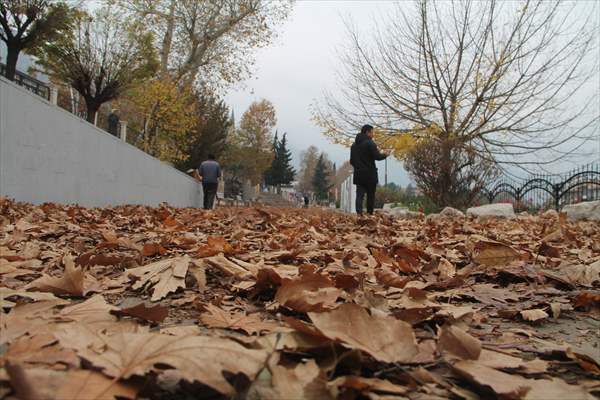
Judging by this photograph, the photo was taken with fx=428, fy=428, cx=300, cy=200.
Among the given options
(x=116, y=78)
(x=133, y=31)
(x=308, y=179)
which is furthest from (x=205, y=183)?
(x=308, y=179)

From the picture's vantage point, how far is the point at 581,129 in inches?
613

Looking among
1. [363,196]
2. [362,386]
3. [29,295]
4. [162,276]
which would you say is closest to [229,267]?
[162,276]

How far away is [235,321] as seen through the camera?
119 cm

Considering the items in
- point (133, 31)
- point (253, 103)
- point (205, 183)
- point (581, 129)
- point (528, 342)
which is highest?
point (253, 103)

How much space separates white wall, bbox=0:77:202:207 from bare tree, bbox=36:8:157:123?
5456 mm

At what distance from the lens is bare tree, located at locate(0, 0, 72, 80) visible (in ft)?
44.8


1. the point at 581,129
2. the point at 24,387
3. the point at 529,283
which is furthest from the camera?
the point at 581,129

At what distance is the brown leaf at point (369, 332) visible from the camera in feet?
2.96

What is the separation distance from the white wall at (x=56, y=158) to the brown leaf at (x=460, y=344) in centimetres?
666

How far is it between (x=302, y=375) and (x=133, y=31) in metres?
20.6

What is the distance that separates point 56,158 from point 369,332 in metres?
8.35

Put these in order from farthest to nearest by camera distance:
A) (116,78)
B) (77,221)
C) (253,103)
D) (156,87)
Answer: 1. (253,103)
2. (156,87)
3. (116,78)
4. (77,221)

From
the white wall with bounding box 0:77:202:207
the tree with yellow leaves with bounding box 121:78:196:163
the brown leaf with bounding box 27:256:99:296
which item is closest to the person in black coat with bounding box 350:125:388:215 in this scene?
the white wall with bounding box 0:77:202:207

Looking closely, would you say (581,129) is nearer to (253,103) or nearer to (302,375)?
(302,375)
